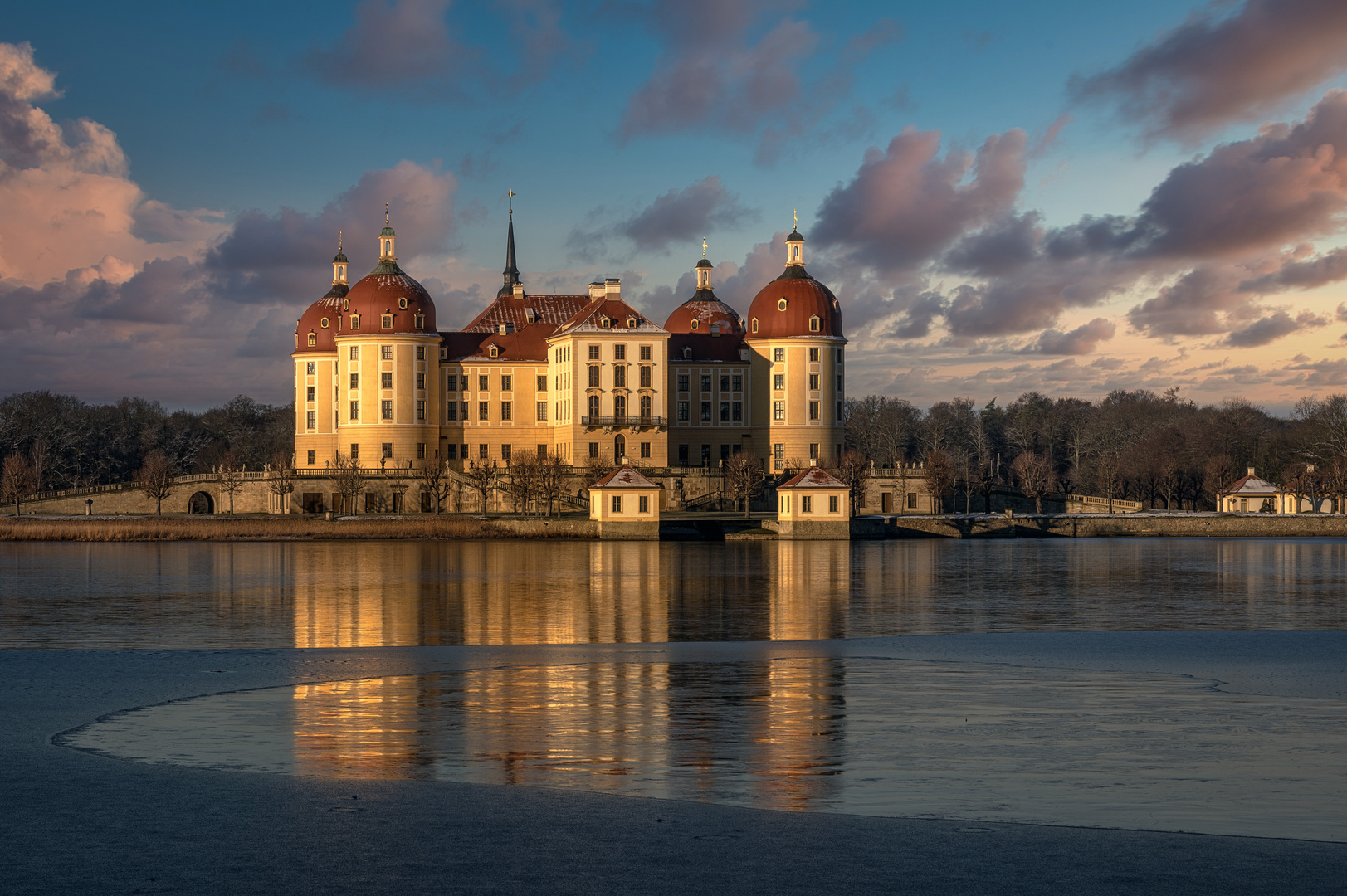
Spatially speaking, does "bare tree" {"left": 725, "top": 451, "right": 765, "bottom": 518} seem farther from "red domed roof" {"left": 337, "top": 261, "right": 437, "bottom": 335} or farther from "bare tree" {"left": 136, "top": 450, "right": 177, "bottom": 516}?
"bare tree" {"left": 136, "top": 450, "right": 177, "bottom": 516}

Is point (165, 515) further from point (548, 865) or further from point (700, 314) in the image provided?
point (548, 865)

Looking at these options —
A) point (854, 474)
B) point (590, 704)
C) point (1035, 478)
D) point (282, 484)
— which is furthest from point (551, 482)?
point (590, 704)

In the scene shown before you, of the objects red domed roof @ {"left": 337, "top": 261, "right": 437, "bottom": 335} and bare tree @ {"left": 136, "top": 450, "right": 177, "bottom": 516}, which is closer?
bare tree @ {"left": 136, "top": 450, "right": 177, "bottom": 516}

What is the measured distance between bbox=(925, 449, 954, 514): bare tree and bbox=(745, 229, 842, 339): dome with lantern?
477 inches

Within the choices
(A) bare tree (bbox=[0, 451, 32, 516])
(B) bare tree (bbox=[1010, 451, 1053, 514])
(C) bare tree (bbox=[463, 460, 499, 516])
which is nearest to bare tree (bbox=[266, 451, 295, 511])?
(C) bare tree (bbox=[463, 460, 499, 516])

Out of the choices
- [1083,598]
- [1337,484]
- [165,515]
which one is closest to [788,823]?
[1083,598]

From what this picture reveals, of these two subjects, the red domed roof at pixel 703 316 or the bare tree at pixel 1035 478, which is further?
the red domed roof at pixel 703 316

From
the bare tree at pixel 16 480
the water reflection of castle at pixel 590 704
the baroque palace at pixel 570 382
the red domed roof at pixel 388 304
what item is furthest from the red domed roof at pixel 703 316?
the water reflection of castle at pixel 590 704

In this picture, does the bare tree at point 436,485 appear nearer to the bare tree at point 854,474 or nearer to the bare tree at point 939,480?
the bare tree at point 854,474

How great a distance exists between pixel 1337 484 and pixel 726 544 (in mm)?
46422

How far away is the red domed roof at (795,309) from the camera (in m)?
98.4

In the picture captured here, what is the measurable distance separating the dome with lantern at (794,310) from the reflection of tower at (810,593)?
33.1 meters

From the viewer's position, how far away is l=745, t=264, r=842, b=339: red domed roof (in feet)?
323

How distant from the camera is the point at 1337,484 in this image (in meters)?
92.1
